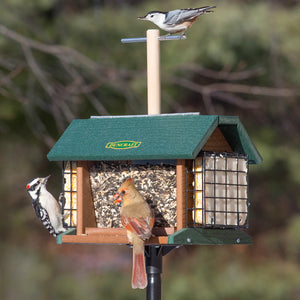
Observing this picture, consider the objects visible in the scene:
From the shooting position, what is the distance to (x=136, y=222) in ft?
14.7

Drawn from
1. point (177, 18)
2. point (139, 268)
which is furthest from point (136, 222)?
point (177, 18)

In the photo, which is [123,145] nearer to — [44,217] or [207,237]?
[207,237]

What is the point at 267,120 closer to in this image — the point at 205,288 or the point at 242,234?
the point at 205,288

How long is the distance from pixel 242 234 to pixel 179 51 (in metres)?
6.45

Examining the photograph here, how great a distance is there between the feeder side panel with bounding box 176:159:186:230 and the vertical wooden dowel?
413 millimetres

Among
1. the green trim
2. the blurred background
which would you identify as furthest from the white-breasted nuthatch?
the blurred background

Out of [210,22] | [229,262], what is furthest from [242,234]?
[229,262]

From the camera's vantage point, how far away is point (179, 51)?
11.2 m

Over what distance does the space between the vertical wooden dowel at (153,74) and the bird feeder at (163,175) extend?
0.11 m

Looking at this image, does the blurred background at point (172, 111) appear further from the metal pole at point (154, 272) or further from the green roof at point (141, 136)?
the metal pole at point (154, 272)

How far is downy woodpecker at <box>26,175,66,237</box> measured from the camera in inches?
204

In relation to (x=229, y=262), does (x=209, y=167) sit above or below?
above

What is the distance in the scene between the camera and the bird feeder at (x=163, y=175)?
4.61 metres

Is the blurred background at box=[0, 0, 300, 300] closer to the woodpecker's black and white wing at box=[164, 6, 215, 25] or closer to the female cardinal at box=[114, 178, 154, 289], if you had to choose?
the woodpecker's black and white wing at box=[164, 6, 215, 25]
